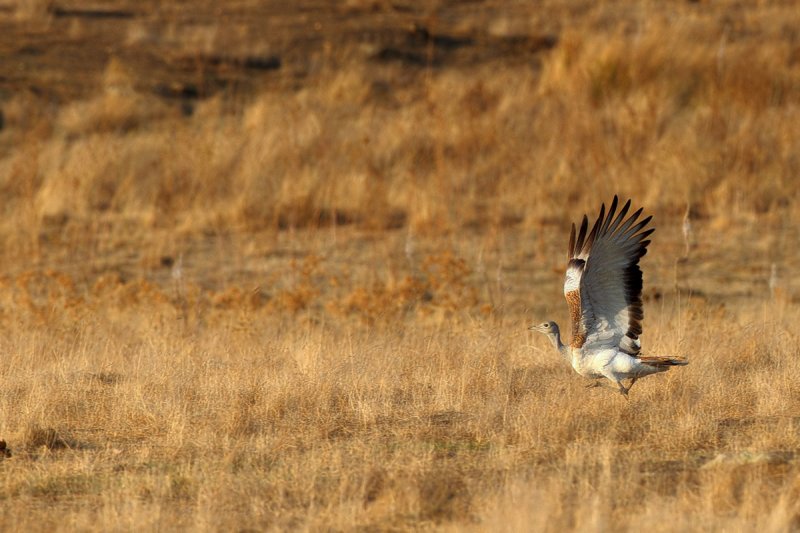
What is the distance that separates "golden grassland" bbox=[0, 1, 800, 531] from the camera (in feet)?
18.9

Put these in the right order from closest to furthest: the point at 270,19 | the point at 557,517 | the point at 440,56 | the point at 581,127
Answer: the point at 557,517, the point at 581,127, the point at 440,56, the point at 270,19

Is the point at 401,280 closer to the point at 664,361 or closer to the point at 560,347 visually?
the point at 560,347

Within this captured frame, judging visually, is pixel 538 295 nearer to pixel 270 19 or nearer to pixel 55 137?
pixel 55 137

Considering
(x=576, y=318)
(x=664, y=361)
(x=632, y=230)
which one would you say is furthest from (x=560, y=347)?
(x=632, y=230)

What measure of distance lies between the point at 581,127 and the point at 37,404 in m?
10.5

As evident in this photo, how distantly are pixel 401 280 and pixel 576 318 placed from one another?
5140mm

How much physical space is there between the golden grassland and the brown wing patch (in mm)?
355

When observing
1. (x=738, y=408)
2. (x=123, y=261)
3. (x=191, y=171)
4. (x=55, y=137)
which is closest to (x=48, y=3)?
(x=55, y=137)

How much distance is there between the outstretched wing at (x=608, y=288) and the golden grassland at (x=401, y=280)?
38cm

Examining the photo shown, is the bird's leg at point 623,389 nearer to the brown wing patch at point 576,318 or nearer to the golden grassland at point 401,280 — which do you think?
the golden grassland at point 401,280

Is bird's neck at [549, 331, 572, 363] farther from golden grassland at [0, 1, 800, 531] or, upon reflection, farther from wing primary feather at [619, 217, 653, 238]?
wing primary feather at [619, 217, 653, 238]

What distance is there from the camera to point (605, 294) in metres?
7.27

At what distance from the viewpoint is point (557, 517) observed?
512 cm

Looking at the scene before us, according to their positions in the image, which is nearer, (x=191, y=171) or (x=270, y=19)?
(x=191, y=171)
